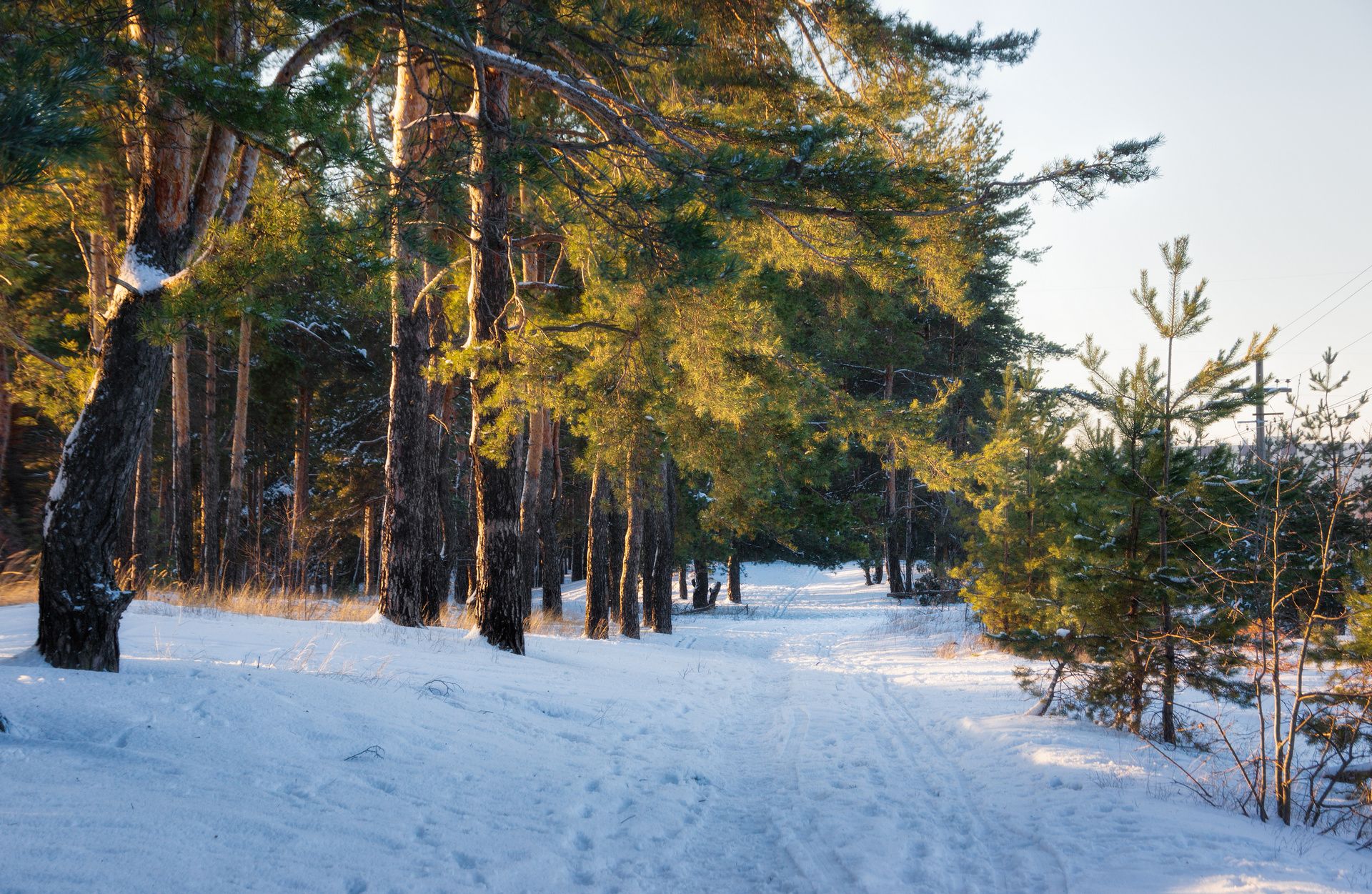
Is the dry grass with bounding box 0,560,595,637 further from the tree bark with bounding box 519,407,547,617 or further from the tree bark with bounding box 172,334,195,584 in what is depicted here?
the tree bark with bounding box 172,334,195,584

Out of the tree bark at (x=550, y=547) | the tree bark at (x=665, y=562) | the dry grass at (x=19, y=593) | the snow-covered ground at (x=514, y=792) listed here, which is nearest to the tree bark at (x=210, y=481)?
the tree bark at (x=550, y=547)

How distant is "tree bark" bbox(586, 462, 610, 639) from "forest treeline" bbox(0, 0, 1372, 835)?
7 cm

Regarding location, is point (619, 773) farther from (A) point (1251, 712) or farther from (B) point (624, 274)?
(A) point (1251, 712)

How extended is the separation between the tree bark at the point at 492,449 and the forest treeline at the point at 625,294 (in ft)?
0.15

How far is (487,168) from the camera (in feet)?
20.9

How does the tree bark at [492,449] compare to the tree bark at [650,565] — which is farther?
the tree bark at [650,565]

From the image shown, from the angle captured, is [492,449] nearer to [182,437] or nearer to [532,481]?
[532,481]

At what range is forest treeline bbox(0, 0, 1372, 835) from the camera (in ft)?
15.5

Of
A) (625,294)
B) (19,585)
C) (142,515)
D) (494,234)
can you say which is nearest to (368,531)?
(142,515)

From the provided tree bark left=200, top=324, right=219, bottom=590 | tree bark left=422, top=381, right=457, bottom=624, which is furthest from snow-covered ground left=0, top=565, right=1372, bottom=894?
tree bark left=200, top=324, right=219, bottom=590

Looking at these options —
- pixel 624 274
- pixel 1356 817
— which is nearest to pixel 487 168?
pixel 624 274

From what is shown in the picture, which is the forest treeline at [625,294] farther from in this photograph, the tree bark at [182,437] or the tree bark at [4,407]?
the tree bark at [4,407]

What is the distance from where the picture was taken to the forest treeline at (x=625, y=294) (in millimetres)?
4727

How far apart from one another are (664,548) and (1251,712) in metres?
11.7
